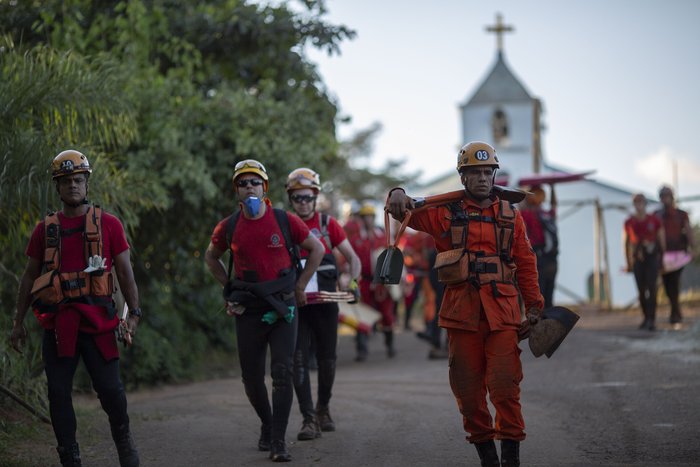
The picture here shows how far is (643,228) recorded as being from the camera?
17.9 metres

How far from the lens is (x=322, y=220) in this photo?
9797 mm

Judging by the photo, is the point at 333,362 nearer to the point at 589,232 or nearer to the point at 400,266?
the point at 400,266

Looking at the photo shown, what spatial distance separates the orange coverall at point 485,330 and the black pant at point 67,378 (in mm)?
2111

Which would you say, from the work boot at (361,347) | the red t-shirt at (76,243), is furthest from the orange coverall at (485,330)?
the work boot at (361,347)

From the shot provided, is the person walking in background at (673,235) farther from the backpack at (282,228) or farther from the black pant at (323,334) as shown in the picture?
the backpack at (282,228)

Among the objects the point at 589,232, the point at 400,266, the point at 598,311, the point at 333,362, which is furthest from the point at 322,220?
the point at 589,232

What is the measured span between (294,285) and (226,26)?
8.94 meters

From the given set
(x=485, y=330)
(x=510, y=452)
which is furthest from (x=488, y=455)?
(x=485, y=330)

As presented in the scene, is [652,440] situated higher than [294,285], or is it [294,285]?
[294,285]

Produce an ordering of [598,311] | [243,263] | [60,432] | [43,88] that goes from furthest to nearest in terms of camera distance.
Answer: [598,311] < [43,88] < [243,263] < [60,432]

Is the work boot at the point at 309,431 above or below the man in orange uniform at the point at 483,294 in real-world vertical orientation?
below

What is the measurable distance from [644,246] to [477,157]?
11218 millimetres

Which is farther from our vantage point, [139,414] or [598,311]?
[598,311]

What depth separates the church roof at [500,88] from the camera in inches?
2488
